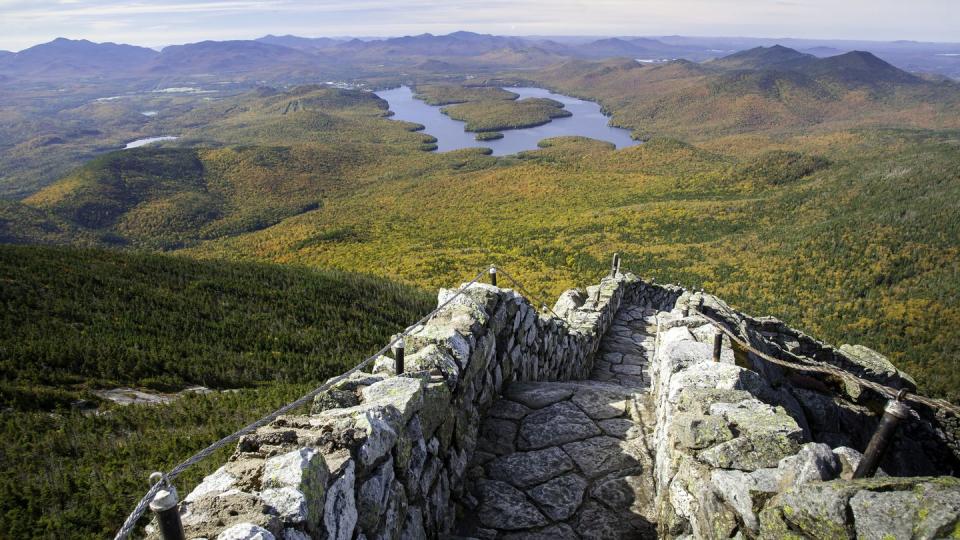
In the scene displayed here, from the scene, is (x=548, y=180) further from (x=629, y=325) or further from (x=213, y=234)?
(x=629, y=325)

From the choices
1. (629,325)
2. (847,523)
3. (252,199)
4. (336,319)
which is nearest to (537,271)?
(336,319)

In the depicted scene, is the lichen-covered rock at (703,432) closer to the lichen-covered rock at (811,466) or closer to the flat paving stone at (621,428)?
the lichen-covered rock at (811,466)

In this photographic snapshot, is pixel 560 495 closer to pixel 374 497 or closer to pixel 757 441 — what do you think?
pixel 757 441

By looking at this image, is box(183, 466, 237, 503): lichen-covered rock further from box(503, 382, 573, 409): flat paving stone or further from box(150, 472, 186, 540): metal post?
box(503, 382, 573, 409): flat paving stone

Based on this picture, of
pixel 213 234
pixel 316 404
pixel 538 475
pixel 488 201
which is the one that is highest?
pixel 316 404

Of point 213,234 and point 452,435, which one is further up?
point 452,435

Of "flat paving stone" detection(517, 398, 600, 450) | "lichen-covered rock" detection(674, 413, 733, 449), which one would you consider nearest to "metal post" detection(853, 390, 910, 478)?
"lichen-covered rock" detection(674, 413, 733, 449)

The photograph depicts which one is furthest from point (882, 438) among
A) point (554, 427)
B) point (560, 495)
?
point (554, 427)

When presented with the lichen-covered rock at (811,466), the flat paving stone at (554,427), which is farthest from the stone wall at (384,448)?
the lichen-covered rock at (811,466)
